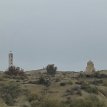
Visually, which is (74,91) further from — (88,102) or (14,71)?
(14,71)

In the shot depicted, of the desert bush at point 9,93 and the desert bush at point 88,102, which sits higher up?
the desert bush at point 9,93

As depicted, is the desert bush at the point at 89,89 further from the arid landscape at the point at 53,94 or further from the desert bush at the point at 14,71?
the desert bush at the point at 14,71

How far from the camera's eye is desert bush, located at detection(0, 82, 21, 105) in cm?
6481

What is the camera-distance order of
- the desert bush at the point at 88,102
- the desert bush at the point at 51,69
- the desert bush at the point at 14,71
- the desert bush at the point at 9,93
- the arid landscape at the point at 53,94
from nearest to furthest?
the desert bush at the point at 88,102 → the arid landscape at the point at 53,94 → the desert bush at the point at 9,93 → the desert bush at the point at 14,71 → the desert bush at the point at 51,69

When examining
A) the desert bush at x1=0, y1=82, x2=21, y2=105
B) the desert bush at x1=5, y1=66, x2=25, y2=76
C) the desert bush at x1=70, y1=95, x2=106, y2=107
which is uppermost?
the desert bush at x1=5, y1=66, x2=25, y2=76

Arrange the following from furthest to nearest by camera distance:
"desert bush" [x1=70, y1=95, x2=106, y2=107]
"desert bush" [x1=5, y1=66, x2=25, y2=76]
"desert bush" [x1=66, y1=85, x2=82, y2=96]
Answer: "desert bush" [x1=5, y1=66, x2=25, y2=76] < "desert bush" [x1=66, y1=85, x2=82, y2=96] < "desert bush" [x1=70, y1=95, x2=106, y2=107]

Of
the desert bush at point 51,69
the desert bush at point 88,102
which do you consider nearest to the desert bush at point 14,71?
the desert bush at point 51,69

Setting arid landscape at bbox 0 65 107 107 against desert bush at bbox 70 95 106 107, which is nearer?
desert bush at bbox 70 95 106 107

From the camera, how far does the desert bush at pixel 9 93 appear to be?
213 feet

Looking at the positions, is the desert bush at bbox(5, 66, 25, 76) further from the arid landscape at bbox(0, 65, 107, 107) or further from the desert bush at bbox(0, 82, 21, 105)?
the desert bush at bbox(0, 82, 21, 105)

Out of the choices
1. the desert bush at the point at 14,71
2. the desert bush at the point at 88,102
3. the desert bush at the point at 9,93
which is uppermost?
the desert bush at the point at 14,71

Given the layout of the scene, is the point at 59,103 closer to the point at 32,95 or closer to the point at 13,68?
the point at 32,95

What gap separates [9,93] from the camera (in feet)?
228

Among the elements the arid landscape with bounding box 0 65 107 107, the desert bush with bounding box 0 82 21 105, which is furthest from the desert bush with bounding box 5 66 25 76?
the desert bush with bounding box 0 82 21 105
